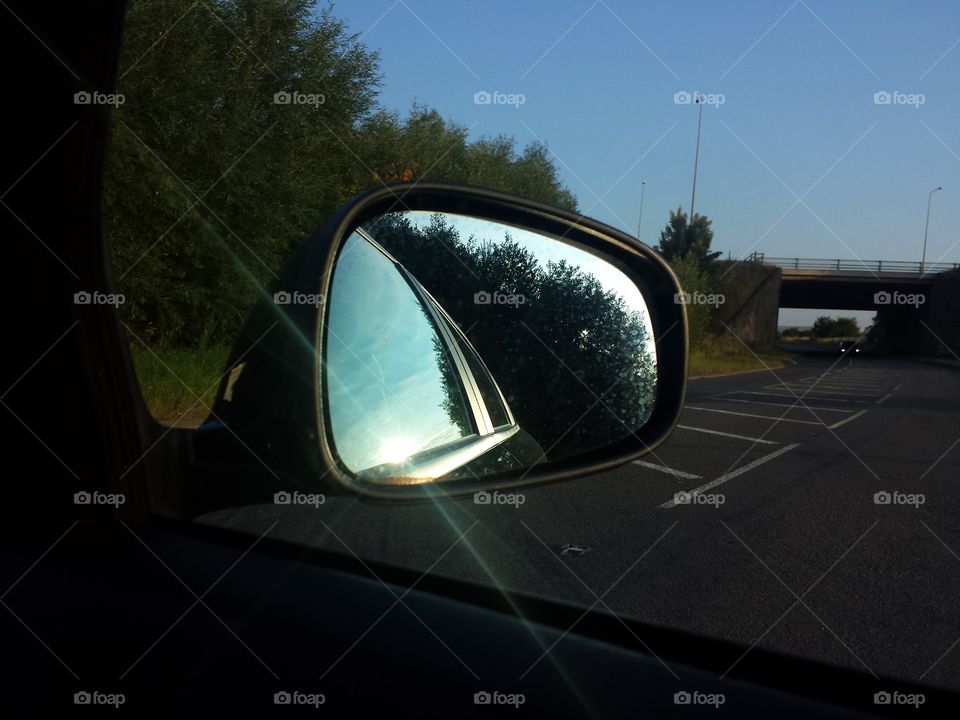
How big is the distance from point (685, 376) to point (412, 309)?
715 millimetres

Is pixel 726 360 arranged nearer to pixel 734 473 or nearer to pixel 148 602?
pixel 734 473

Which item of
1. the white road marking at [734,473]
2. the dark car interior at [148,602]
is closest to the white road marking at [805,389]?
the white road marking at [734,473]

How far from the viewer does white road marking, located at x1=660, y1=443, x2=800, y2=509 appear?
6685 millimetres

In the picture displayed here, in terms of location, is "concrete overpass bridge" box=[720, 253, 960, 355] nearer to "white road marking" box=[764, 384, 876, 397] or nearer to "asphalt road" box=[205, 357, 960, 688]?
"white road marking" box=[764, 384, 876, 397]

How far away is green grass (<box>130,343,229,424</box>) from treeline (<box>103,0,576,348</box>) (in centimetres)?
203

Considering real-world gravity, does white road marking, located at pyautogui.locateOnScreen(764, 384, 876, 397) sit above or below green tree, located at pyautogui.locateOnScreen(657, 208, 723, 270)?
below

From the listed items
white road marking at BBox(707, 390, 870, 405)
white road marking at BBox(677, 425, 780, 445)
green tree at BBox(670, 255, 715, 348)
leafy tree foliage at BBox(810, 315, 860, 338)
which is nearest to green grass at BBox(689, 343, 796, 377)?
green tree at BBox(670, 255, 715, 348)

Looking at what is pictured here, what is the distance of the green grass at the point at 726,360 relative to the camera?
31977 millimetres

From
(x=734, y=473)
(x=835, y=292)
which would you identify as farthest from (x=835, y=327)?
(x=734, y=473)

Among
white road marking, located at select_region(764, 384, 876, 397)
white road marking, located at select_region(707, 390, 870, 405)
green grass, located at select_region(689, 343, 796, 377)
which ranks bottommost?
white road marking, located at select_region(707, 390, 870, 405)

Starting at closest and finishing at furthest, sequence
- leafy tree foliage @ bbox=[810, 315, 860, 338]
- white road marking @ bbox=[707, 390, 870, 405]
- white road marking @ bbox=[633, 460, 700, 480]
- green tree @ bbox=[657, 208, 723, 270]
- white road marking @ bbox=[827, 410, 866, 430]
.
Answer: white road marking @ bbox=[633, 460, 700, 480]
white road marking @ bbox=[827, 410, 866, 430]
white road marking @ bbox=[707, 390, 870, 405]
green tree @ bbox=[657, 208, 723, 270]
leafy tree foliage @ bbox=[810, 315, 860, 338]

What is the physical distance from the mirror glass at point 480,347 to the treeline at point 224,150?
3548 millimetres

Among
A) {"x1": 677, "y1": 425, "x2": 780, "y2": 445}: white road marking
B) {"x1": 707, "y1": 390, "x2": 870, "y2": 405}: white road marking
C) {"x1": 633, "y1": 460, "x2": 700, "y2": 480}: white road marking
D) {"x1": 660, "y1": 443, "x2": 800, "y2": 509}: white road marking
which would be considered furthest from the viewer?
{"x1": 707, "y1": 390, "x2": 870, "y2": 405}: white road marking

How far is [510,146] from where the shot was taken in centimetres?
2500
